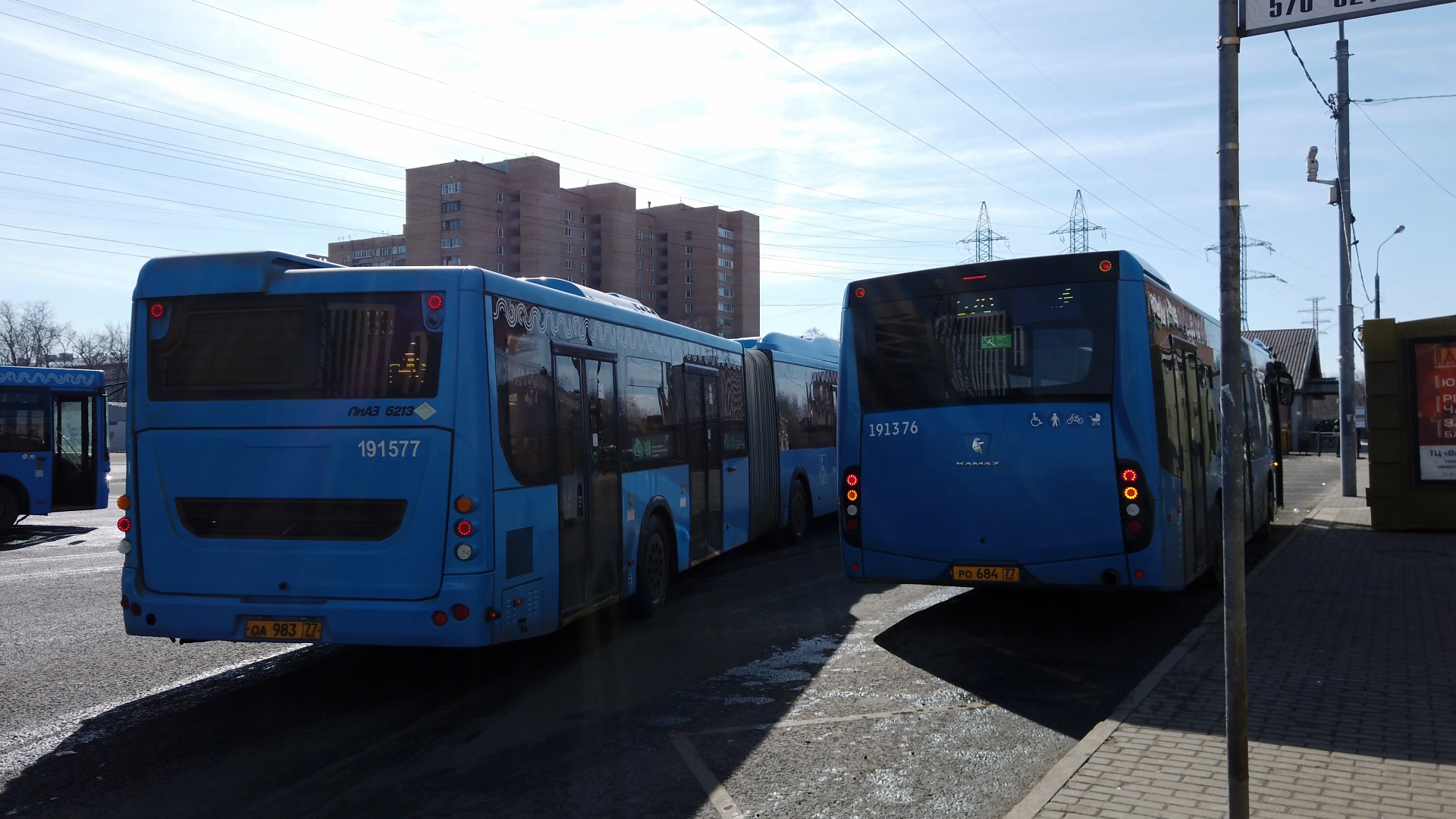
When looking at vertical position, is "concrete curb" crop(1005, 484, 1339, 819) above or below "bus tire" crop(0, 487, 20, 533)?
below

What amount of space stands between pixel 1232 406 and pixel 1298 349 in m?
65.9

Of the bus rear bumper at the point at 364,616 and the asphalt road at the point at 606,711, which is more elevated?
the bus rear bumper at the point at 364,616

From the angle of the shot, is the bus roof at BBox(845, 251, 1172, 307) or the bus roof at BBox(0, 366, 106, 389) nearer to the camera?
the bus roof at BBox(845, 251, 1172, 307)

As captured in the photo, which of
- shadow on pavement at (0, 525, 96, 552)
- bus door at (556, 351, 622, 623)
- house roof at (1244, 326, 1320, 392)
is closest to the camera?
bus door at (556, 351, 622, 623)

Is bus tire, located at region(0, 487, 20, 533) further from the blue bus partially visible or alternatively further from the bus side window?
the bus side window

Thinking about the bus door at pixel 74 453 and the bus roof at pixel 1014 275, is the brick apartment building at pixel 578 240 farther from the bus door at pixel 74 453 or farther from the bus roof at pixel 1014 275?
the bus roof at pixel 1014 275

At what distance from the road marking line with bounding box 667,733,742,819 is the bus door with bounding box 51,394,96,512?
18.1m

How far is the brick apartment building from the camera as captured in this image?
76.5 metres

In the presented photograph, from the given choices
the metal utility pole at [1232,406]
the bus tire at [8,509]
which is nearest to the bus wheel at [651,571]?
the metal utility pole at [1232,406]

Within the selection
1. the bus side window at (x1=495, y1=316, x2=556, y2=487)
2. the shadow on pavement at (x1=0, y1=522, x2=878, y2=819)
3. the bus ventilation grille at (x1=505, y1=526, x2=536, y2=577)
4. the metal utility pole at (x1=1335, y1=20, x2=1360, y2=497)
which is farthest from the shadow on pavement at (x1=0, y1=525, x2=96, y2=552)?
the metal utility pole at (x1=1335, y1=20, x2=1360, y2=497)

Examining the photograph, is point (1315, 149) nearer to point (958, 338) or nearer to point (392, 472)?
point (958, 338)

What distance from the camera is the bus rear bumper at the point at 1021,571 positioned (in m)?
8.53

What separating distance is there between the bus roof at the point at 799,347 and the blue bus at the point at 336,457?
26.1ft

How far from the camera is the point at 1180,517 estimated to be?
29.8ft
